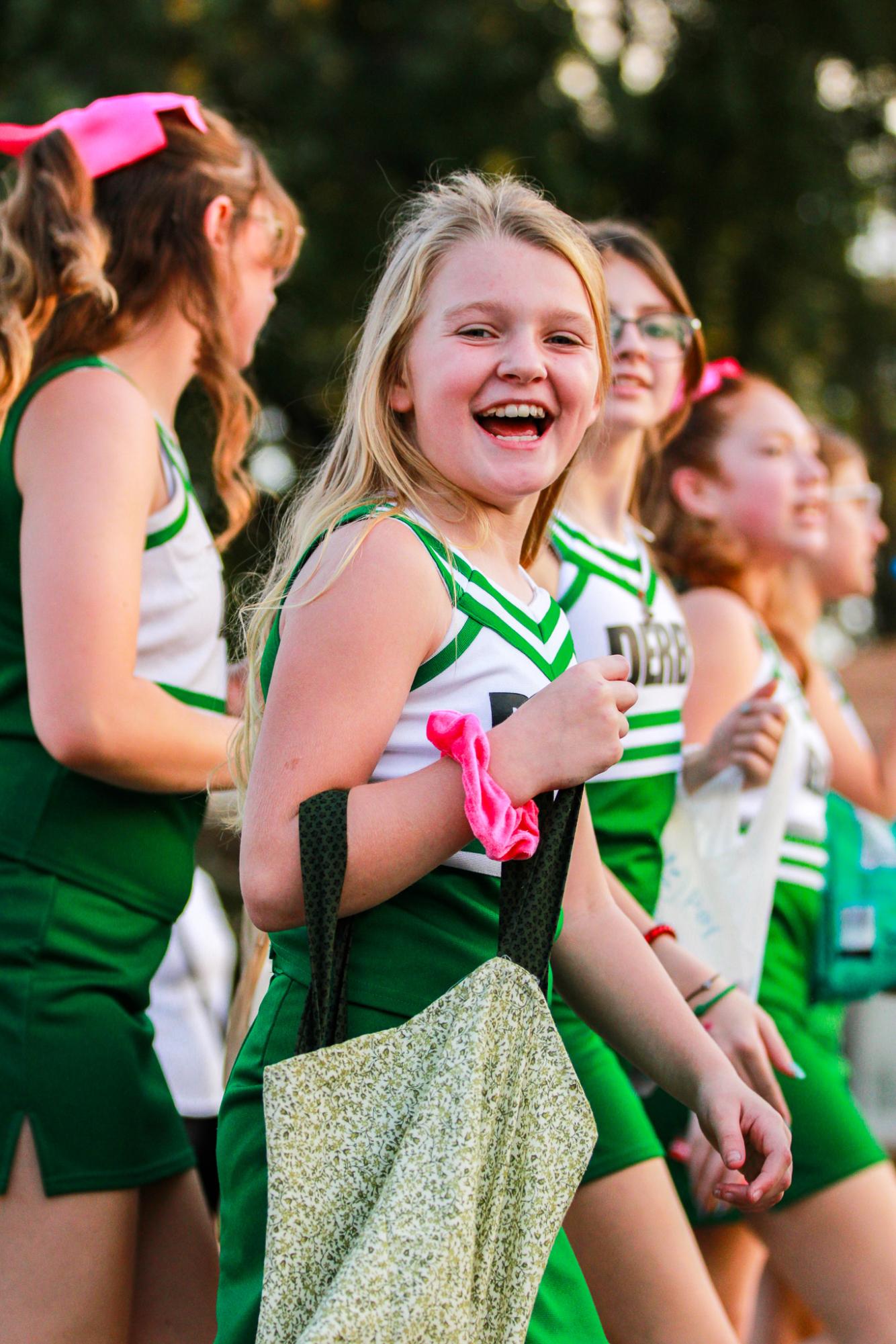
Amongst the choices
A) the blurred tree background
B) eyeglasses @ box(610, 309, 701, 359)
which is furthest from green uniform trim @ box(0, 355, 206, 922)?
the blurred tree background

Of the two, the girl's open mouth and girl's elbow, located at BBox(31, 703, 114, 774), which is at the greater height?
the girl's open mouth

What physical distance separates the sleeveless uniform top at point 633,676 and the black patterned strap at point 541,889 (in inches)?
37.5

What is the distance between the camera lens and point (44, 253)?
2.35 metres

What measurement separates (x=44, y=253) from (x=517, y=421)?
2.96ft

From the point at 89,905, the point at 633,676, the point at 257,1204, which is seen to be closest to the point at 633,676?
the point at 633,676

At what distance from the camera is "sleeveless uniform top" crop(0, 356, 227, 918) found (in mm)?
2148

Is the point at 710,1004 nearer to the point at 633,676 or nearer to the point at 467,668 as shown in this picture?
the point at 633,676

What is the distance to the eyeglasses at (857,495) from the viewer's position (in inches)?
170

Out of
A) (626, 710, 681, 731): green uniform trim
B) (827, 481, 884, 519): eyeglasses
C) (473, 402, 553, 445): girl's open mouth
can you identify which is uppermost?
(473, 402, 553, 445): girl's open mouth

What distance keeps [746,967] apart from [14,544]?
1.55m

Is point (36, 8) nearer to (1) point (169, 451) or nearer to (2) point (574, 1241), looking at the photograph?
(1) point (169, 451)

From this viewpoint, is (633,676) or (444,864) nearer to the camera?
(444,864)

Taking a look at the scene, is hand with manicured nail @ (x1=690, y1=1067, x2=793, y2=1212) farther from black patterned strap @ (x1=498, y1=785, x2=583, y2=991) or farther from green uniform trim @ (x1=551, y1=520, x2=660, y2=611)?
green uniform trim @ (x1=551, y1=520, x2=660, y2=611)

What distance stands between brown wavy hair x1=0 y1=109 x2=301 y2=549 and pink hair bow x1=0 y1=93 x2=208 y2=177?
3 cm
